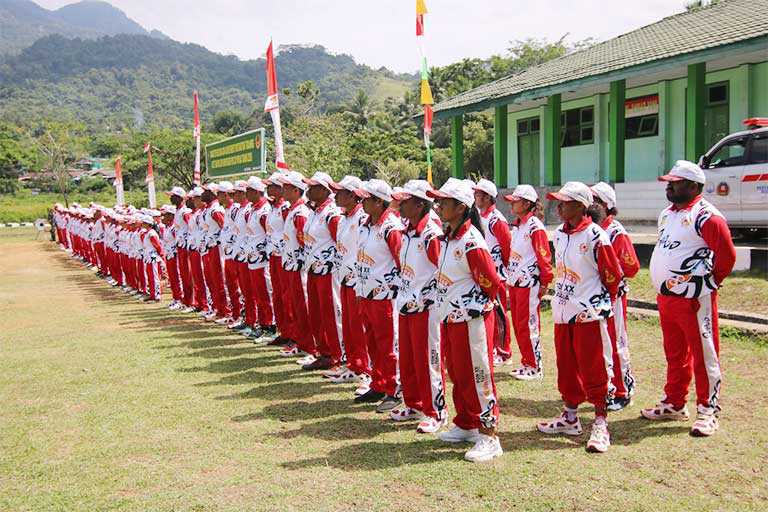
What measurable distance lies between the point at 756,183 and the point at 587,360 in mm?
8078

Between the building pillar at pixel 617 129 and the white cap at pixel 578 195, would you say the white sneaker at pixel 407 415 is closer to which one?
the white cap at pixel 578 195

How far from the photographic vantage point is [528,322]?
7492mm

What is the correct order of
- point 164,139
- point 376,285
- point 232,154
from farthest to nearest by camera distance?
1. point 164,139
2. point 232,154
3. point 376,285

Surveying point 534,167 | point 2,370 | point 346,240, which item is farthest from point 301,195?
point 534,167

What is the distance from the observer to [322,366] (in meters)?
8.12

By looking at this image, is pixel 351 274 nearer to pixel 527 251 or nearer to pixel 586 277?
pixel 527 251

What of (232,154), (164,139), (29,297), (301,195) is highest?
(164,139)

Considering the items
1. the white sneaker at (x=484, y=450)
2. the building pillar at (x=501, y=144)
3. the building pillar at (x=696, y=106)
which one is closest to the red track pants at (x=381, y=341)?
the white sneaker at (x=484, y=450)

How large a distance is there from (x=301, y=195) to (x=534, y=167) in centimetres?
1560

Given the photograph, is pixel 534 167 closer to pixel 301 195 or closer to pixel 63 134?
pixel 301 195

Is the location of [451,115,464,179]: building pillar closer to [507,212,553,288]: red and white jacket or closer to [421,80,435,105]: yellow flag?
[421,80,435,105]: yellow flag

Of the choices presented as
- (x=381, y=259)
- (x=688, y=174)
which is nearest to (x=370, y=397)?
(x=381, y=259)

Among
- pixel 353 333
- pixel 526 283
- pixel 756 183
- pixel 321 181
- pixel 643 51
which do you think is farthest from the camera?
pixel 643 51

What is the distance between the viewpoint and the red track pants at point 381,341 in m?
6.48
